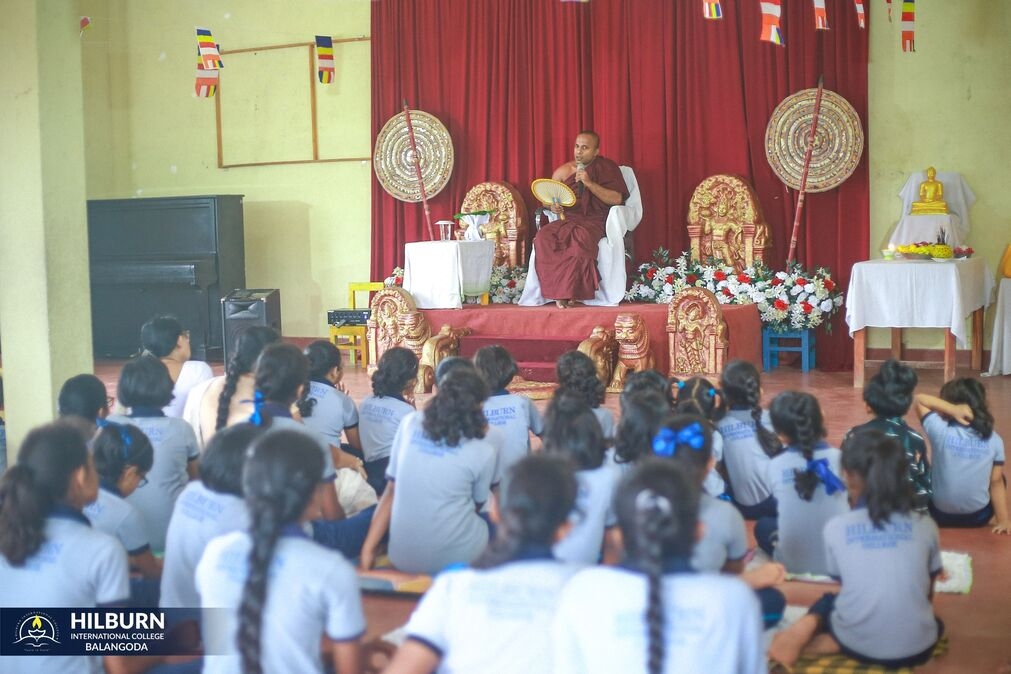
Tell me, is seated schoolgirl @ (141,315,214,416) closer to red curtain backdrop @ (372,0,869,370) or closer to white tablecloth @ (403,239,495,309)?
white tablecloth @ (403,239,495,309)

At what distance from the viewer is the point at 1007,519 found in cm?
414

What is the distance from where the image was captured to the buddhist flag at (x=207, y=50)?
9.10m

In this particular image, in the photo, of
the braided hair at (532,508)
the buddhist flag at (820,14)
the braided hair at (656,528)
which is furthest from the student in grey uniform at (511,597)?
the buddhist flag at (820,14)

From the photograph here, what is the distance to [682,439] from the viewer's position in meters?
2.62

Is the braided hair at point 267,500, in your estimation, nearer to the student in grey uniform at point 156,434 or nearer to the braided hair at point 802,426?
the student in grey uniform at point 156,434

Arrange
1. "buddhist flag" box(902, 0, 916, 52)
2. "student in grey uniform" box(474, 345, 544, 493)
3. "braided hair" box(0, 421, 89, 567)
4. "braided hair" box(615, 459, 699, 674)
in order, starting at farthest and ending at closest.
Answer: "buddhist flag" box(902, 0, 916, 52)
"student in grey uniform" box(474, 345, 544, 493)
"braided hair" box(0, 421, 89, 567)
"braided hair" box(615, 459, 699, 674)

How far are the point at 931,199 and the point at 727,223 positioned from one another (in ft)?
4.74

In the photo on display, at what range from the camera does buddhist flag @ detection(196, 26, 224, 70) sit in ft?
29.9

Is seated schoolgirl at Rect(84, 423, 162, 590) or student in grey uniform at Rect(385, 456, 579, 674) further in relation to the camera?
seated schoolgirl at Rect(84, 423, 162, 590)

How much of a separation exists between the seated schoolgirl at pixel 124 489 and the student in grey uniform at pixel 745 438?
6.47 ft

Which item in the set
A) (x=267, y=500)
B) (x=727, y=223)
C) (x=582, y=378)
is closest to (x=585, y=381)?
(x=582, y=378)

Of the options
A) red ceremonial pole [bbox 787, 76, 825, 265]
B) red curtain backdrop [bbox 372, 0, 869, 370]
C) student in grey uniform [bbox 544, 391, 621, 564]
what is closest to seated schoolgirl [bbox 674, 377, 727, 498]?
student in grey uniform [bbox 544, 391, 621, 564]

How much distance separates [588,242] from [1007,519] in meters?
4.13

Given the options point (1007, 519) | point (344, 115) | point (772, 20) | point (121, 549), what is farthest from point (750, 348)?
point (121, 549)
